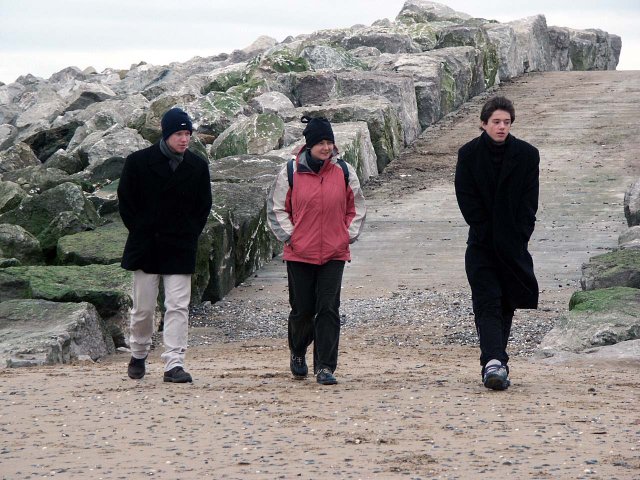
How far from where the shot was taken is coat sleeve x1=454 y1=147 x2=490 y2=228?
751cm

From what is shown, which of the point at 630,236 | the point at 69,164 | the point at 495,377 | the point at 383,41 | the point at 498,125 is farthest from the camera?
the point at 383,41

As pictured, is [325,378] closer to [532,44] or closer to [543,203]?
[543,203]

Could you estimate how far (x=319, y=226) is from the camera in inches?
305

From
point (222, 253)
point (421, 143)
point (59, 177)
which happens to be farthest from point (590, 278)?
point (421, 143)

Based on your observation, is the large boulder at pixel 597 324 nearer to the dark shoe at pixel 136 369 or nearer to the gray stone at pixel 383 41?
the dark shoe at pixel 136 369

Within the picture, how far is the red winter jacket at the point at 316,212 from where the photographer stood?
7750 millimetres

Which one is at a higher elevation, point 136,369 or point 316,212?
point 316,212

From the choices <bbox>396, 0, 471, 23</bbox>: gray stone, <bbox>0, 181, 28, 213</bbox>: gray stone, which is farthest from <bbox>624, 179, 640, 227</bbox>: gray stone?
<bbox>396, 0, 471, 23</bbox>: gray stone

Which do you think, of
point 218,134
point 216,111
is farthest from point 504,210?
point 216,111

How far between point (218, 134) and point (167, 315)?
491 inches

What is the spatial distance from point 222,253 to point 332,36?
18.9 m

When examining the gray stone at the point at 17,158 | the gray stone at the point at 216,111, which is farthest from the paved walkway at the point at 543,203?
the gray stone at the point at 17,158

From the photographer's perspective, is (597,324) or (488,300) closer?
(488,300)

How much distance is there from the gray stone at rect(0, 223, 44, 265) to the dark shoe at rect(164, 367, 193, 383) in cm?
536
